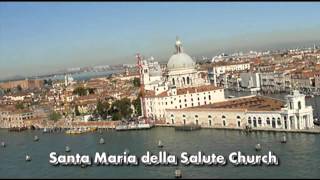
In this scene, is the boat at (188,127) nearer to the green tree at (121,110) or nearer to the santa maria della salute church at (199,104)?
the santa maria della salute church at (199,104)

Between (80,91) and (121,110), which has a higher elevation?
(80,91)

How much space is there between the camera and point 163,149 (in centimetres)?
932

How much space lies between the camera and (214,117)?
11.8 m

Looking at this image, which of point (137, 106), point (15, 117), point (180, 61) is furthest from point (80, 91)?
point (137, 106)

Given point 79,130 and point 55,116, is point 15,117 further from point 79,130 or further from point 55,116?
point 79,130

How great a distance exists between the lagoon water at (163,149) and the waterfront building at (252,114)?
34cm

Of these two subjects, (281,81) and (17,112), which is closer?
(17,112)

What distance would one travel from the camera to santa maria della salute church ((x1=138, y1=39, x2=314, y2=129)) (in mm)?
10336

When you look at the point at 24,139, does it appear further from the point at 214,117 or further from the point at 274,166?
the point at 274,166

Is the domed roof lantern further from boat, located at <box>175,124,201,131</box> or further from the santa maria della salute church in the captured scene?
boat, located at <box>175,124,201,131</box>

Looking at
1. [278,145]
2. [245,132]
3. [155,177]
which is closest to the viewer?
[155,177]

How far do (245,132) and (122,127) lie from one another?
3009mm

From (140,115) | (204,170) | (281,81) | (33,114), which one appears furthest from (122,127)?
(281,81)

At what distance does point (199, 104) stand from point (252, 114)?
289 centimetres
